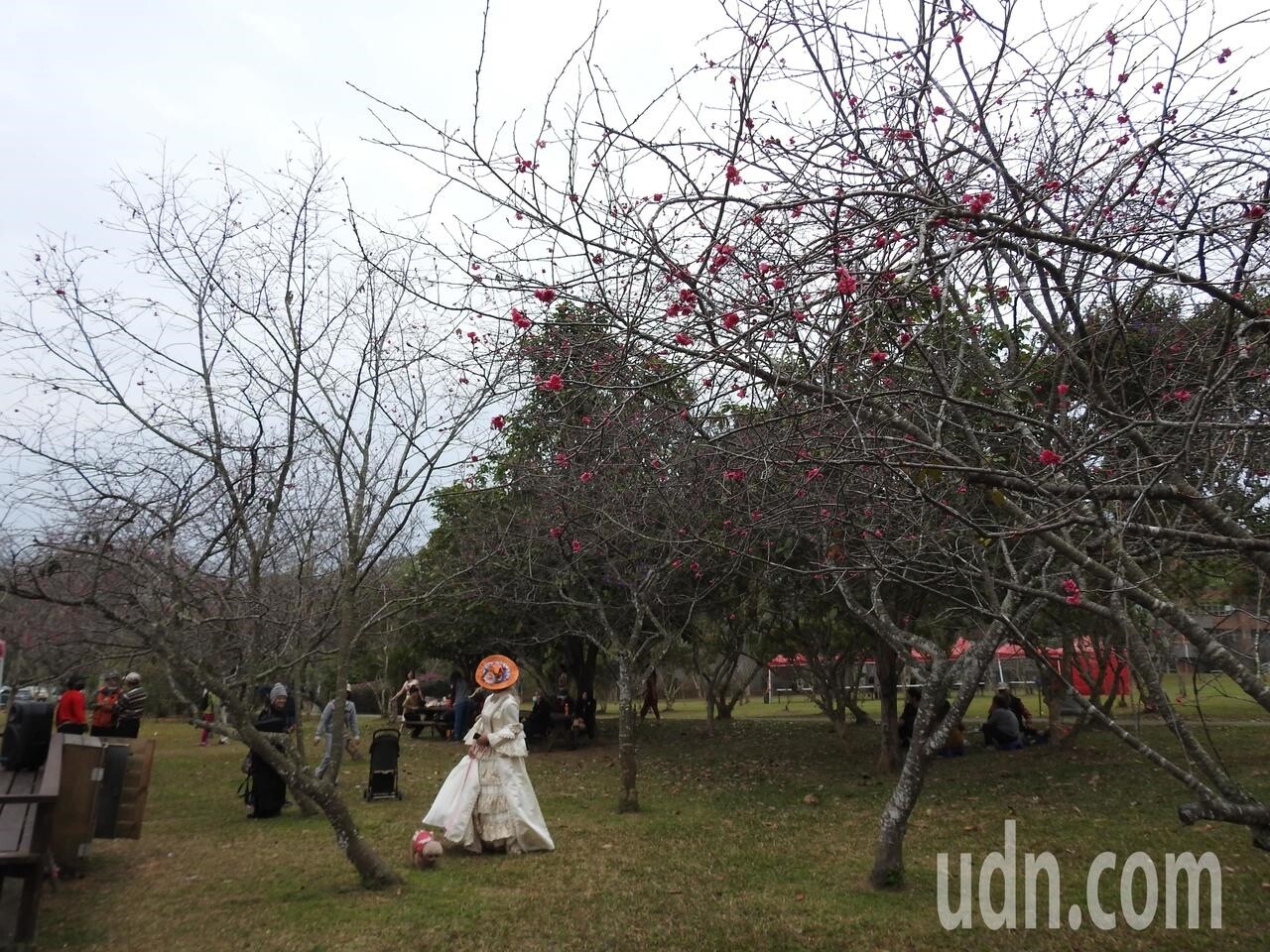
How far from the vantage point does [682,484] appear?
8.74 meters

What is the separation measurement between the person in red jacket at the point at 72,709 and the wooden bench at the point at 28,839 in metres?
4.37

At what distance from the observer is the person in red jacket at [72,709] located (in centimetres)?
1030

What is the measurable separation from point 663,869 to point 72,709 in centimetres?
694

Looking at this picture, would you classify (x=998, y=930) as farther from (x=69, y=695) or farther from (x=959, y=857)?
(x=69, y=695)

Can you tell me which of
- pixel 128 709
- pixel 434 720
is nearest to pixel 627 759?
pixel 128 709

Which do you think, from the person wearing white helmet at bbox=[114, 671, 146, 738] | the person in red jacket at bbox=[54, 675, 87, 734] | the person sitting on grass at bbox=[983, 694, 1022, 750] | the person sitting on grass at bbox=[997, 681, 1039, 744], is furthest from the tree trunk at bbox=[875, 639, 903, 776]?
the person in red jacket at bbox=[54, 675, 87, 734]

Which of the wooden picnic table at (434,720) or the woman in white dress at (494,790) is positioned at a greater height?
the wooden picnic table at (434,720)

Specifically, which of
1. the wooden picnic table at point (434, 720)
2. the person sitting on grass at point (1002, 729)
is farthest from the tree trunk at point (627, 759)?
the wooden picnic table at point (434, 720)

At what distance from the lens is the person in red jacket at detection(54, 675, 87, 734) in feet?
33.8

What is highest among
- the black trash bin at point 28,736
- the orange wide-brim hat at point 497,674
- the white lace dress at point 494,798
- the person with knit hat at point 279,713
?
the orange wide-brim hat at point 497,674

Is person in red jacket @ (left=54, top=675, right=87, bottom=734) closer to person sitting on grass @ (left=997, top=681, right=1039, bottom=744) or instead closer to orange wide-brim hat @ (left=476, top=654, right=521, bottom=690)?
orange wide-brim hat @ (left=476, top=654, right=521, bottom=690)

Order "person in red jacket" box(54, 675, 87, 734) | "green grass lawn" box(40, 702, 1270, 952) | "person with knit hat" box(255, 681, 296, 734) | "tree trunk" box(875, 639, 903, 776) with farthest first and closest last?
"tree trunk" box(875, 639, 903, 776) < "person with knit hat" box(255, 681, 296, 734) < "person in red jacket" box(54, 675, 87, 734) < "green grass lawn" box(40, 702, 1270, 952)

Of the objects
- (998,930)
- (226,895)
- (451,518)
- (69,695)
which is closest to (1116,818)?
(998,930)

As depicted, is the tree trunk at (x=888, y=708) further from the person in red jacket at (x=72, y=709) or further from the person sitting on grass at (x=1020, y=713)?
the person in red jacket at (x=72, y=709)
